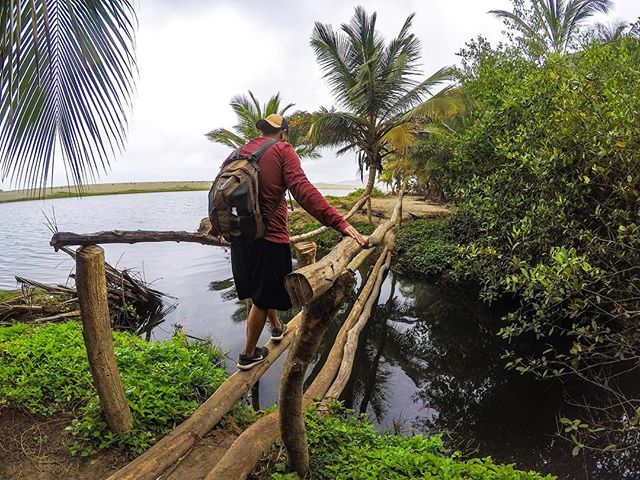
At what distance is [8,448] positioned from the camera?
2.67 metres

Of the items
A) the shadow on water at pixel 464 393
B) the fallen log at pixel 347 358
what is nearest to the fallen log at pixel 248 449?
the fallen log at pixel 347 358

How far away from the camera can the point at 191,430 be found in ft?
8.72

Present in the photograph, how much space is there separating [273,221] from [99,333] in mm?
1340

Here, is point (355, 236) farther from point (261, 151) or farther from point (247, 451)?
point (247, 451)

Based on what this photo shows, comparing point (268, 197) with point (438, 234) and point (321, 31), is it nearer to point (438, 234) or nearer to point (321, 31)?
point (438, 234)

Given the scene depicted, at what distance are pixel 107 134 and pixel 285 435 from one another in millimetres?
1738

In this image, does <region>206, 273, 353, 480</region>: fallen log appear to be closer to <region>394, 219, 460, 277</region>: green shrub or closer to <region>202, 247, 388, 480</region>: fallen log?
<region>202, 247, 388, 480</region>: fallen log

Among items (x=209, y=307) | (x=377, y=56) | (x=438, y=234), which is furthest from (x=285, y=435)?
(x=377, y=56)

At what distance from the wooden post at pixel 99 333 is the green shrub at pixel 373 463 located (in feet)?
3.93

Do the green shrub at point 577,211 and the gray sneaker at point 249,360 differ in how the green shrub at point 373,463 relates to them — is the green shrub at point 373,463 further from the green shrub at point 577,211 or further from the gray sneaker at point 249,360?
the green shrub at point 577,211

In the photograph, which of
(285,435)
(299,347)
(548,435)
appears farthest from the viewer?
(548,435)

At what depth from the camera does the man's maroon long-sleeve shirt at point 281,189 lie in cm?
235

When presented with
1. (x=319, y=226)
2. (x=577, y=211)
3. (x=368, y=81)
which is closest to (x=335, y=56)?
(x=368, y=81)

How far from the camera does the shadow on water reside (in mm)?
3932
